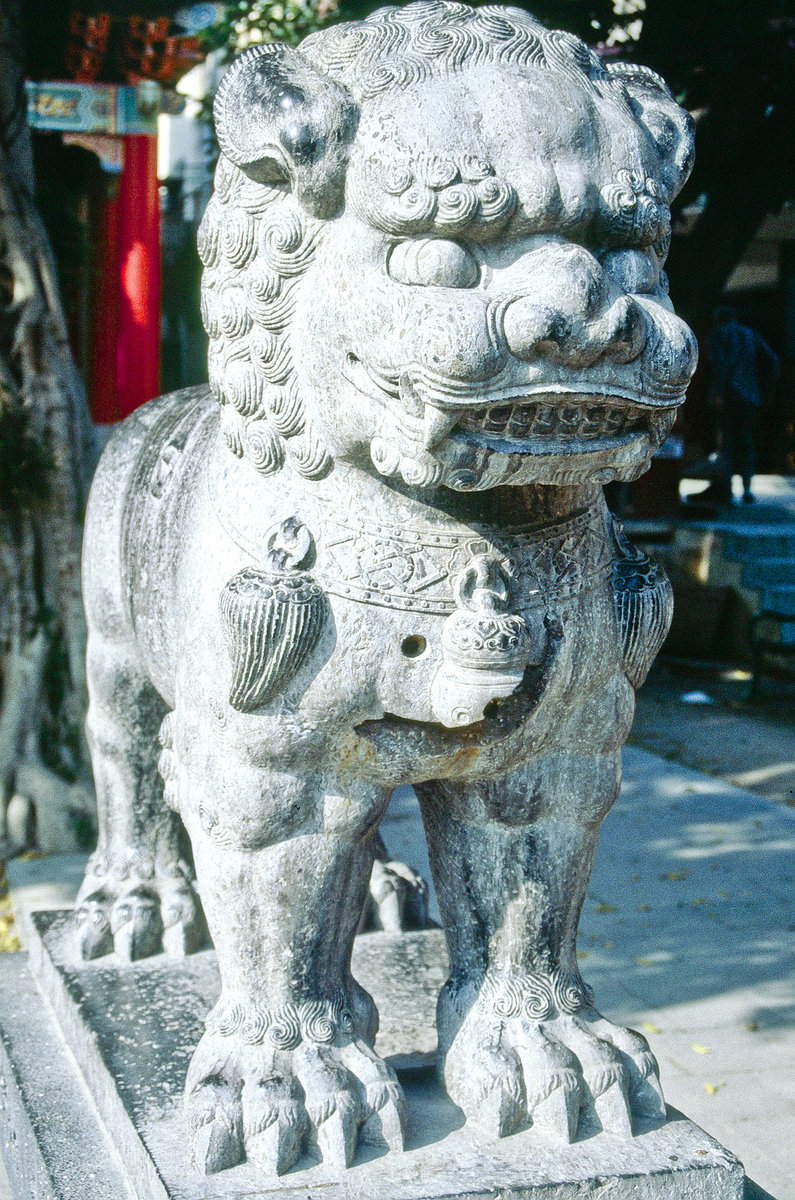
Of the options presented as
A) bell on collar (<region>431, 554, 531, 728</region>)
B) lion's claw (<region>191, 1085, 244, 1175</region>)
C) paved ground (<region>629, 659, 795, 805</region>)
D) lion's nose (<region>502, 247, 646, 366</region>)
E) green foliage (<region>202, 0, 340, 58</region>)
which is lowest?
paved ground (<region>629, 659, 795, 805</region>)

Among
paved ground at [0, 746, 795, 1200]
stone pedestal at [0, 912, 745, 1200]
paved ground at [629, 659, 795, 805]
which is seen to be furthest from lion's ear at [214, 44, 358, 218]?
paved ground at [629, 659, 795, 805]

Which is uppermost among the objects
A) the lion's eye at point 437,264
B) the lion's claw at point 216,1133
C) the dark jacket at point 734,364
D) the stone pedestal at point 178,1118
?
the lion's eye at point 437,264

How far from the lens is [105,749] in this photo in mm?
2998

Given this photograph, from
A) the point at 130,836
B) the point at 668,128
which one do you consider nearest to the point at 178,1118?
the point at 130,836

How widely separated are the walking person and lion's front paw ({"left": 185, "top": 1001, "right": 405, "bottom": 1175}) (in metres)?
10.2

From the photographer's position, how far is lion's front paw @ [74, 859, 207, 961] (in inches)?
116

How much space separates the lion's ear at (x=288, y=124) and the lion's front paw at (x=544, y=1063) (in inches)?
51.5

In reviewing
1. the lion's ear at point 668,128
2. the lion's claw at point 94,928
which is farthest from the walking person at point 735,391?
the lion's ear at point 668,128

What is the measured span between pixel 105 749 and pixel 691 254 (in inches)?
265

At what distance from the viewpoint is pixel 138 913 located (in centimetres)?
294

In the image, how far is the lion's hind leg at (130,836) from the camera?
116 inches

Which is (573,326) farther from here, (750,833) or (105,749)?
(750,833)

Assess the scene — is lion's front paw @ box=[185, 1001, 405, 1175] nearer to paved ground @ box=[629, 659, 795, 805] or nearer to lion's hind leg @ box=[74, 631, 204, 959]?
lion's hind leg @ box=[74, 631, 204, 959]

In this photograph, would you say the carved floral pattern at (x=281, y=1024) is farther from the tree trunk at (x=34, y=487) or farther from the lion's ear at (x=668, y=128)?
the tree trunk at (x=34, y=487)
